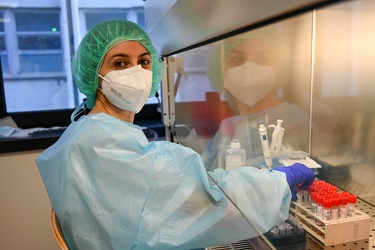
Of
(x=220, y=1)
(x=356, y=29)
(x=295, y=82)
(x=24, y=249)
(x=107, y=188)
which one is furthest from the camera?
(x=24, y=249)

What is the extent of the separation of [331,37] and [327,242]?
67cm

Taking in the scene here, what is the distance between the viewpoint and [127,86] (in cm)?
111

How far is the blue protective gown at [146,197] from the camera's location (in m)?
0.83

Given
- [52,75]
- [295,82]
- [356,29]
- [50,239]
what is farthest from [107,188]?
[52,75]

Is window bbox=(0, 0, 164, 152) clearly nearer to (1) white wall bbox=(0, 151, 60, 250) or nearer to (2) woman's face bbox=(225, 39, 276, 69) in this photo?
(1) white wall bbox=(0, 151, 60, 250)

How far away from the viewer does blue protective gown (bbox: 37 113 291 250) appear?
Result: 0.83 m

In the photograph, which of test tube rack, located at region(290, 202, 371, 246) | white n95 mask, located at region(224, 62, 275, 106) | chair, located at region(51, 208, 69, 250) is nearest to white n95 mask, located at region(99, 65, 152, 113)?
white n95 mask, located at region(224, 62, 275, 106)

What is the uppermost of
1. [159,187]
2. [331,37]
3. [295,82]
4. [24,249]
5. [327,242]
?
[331,37]

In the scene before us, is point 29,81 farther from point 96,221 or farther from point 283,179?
point 283,179

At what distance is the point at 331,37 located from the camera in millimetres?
1102

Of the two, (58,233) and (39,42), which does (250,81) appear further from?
(39,42)

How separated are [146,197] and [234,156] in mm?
391

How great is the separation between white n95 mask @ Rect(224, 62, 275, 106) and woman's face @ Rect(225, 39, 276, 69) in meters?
0.01

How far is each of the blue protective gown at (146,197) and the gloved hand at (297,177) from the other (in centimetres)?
3
